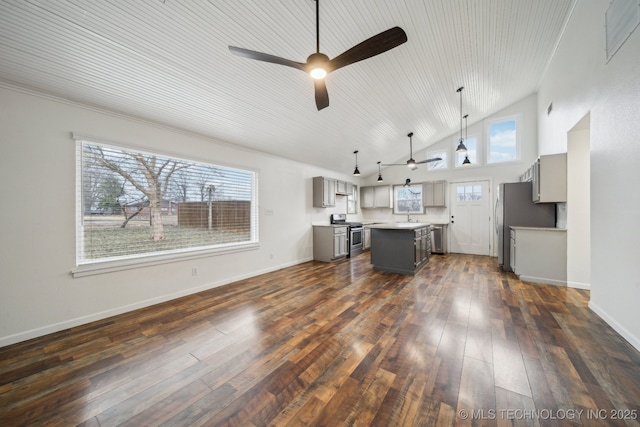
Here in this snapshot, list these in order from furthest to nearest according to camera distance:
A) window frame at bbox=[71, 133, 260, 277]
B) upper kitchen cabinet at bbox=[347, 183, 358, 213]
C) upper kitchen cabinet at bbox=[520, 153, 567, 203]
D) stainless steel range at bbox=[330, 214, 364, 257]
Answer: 1. upper kitchen cabinet at bbox=[347, 183, 358, 213]
2. stainless steel range at bbox=[330, 214, 364, 257]
3. upper kitchen cabinet at bbox=[520, 153, 567, 203]
4. window frame at bbox=[71, 133, 260, 277]

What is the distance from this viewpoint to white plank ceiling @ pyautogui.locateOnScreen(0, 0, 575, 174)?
6.54 feet

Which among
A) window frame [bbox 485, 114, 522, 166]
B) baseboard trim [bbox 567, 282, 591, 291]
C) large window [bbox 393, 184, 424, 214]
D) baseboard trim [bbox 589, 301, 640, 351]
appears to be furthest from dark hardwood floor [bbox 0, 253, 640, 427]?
large window [bbox 393, 184, 424, 214]

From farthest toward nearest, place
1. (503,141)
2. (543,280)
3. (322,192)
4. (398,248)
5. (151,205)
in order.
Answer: (503,141)
(322,192)
(398,248)
(543,280)
(151,205)

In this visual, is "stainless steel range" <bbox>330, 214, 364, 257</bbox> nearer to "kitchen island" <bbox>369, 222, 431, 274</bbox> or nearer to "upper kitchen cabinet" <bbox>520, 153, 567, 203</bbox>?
"kitchen island" <bbox>369, 222, 431, 274</bbox>

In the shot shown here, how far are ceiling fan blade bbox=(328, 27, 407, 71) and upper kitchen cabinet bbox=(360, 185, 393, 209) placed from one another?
20.9ft

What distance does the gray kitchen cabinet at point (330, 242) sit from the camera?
580 centimetres

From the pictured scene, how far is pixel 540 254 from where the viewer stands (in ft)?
12.8

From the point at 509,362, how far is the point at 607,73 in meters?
3.15

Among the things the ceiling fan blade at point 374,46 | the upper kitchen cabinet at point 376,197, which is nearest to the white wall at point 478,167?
the upper kitchen cabinet at point 376,197

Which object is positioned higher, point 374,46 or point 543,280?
point 374,46

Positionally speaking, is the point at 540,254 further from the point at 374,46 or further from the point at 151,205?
the point at 151,205

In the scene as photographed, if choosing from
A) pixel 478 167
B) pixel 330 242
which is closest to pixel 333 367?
pixel 330 242

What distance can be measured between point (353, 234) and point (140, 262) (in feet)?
15.8

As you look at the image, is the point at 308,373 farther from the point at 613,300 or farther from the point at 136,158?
the point at 136,158
